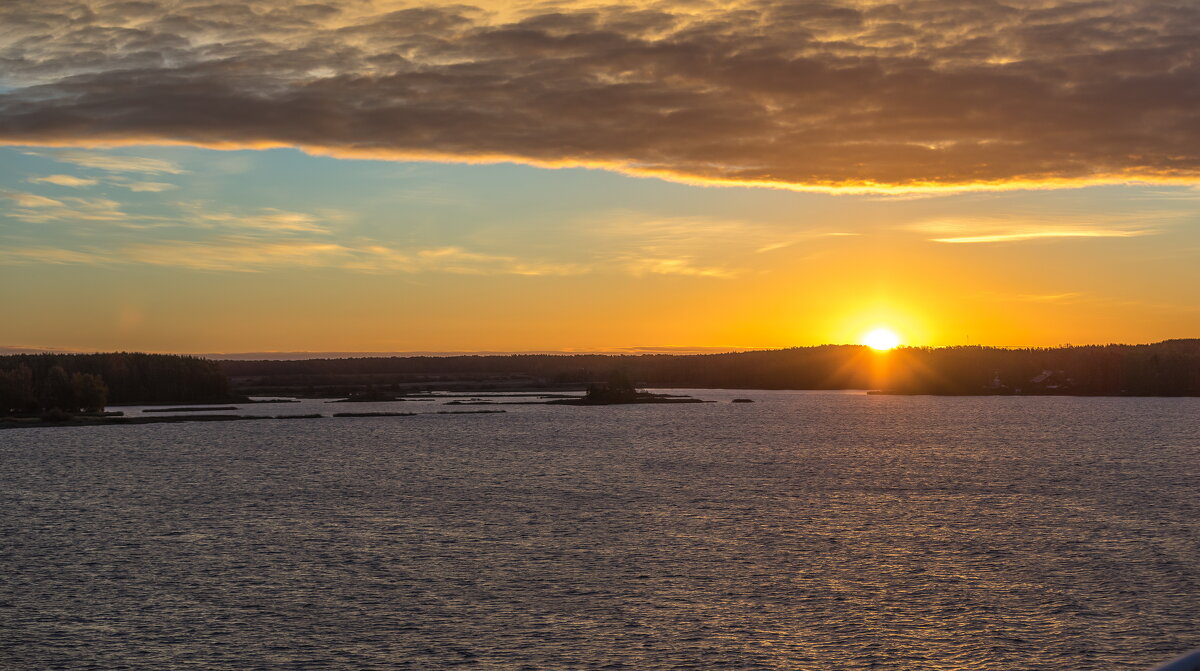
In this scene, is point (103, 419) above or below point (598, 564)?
above

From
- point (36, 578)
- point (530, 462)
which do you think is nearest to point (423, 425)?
point (530, 462)

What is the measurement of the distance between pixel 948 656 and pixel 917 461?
227 feet

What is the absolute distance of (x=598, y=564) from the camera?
133ft

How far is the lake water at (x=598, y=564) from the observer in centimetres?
2916

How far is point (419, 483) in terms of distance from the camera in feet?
242

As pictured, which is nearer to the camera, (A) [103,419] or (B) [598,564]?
(B) [598,564]

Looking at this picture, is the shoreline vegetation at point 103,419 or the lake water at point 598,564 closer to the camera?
the lake water at point 598,564

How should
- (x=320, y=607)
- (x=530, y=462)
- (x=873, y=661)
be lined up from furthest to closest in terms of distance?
1. (x=530, y=462)
2. (x=320, y=607)
3. (x=873, y=661)

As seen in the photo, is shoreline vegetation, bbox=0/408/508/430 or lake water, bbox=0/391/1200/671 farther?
shoreline vegetation, bbox=0/408/508/430

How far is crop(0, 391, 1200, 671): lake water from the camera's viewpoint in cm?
2916

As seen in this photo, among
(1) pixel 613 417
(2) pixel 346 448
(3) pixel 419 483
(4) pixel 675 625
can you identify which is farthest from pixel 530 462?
(1) pixel 613 417

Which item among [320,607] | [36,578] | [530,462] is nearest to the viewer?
[320,607]

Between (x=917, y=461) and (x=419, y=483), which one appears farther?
(x=917, y=461)

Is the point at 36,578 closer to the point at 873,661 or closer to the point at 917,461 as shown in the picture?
the point at 873,661
